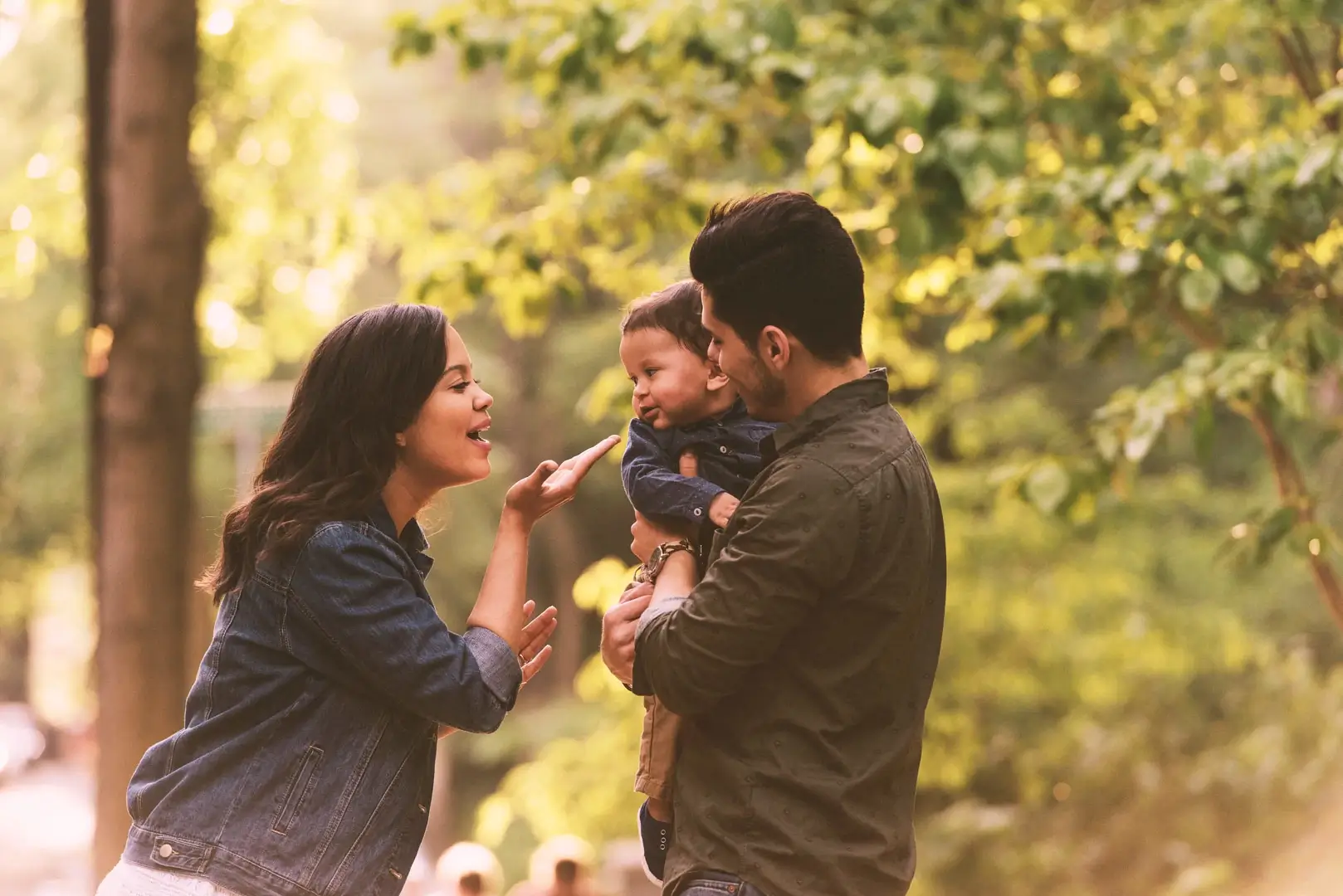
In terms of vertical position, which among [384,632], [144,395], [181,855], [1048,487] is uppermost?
[384,632]

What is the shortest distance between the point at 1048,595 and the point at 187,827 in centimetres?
597

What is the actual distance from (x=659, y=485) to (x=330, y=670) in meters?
0.58

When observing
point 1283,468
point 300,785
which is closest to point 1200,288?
point 1283,468

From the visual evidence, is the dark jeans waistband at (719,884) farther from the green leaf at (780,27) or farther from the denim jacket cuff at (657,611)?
the green leaf at (780,27)

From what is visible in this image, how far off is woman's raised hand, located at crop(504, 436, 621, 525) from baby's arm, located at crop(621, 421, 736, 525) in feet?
0.22

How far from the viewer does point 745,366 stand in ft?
6.36

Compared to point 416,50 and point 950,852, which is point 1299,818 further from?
point 416,50

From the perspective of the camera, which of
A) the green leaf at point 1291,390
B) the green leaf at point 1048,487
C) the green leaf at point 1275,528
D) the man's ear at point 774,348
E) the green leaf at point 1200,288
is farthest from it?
the green leaf at point 1048,487

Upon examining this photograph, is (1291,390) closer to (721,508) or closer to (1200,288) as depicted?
(1200,288)

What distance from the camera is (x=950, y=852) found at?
790cm

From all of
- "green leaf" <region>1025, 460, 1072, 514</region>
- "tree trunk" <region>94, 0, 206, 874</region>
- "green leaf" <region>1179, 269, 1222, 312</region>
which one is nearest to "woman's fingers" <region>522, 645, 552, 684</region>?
"green leaf" <region>1025, 460, 1072, 514</region>

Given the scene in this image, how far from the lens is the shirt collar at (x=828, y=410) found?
192 cm

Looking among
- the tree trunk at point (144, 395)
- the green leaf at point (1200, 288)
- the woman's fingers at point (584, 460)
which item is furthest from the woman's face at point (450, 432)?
the tree trunk at point (144, 395)

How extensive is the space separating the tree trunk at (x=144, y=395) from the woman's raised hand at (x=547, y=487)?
9.59 ft
